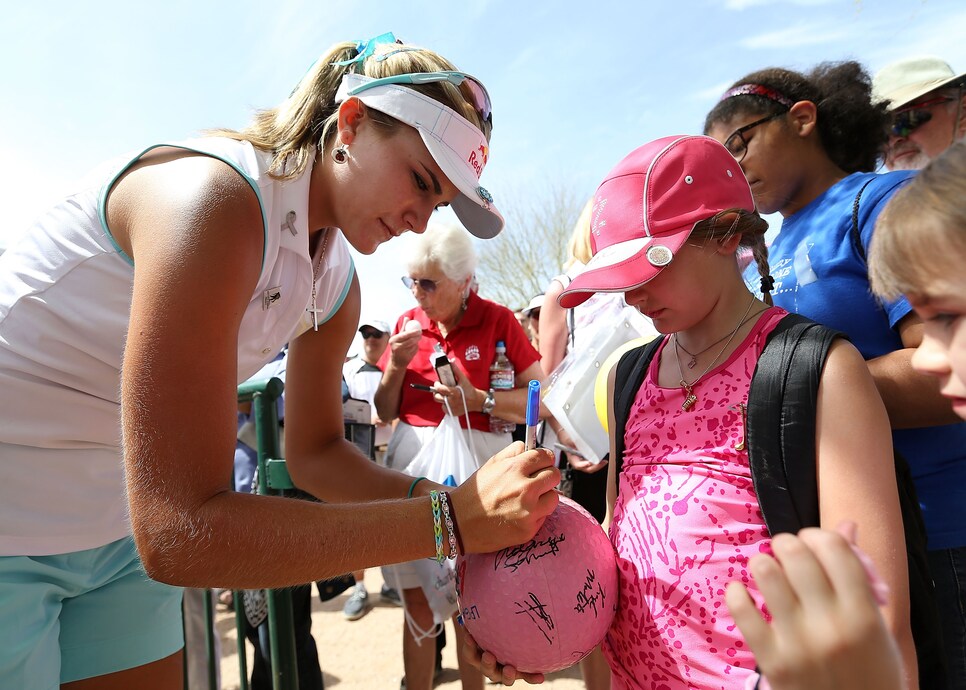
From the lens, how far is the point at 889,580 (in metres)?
1.17

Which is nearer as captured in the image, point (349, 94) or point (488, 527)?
point (488, 527)

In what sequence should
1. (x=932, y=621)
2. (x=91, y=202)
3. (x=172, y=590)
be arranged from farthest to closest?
1. (x=172, y=590)
2. (x=91, y=202)
3. (x=932, y=621)

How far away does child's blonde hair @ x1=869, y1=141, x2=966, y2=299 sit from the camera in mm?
888

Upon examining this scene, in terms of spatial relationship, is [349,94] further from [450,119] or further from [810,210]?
[810,210]

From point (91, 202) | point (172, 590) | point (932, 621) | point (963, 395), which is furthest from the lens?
point (172, 590)

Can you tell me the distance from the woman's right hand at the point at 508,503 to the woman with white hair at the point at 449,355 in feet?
6.36

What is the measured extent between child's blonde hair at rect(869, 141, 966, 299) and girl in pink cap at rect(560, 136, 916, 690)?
0.31m

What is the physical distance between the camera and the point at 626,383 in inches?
68.8

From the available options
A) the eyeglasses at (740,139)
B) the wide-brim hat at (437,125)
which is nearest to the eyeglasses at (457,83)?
the wide-brim hat at (437,125)

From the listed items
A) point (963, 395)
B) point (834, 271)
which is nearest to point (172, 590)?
point (963, 395)

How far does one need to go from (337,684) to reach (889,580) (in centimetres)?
358

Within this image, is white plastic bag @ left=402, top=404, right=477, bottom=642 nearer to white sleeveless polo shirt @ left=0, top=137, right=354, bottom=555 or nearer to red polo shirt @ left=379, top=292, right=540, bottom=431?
red polo shirt @ left=379, top=292, right=540, bottom=431

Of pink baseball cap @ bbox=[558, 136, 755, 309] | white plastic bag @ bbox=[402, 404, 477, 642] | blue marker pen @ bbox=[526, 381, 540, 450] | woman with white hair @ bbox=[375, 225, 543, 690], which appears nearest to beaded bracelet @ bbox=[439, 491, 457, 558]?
blue marker pen @ bbox=[526, 381, 540, 450]

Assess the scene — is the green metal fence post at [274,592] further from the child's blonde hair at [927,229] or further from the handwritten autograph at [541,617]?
the child's blonde hair at [927,229]
